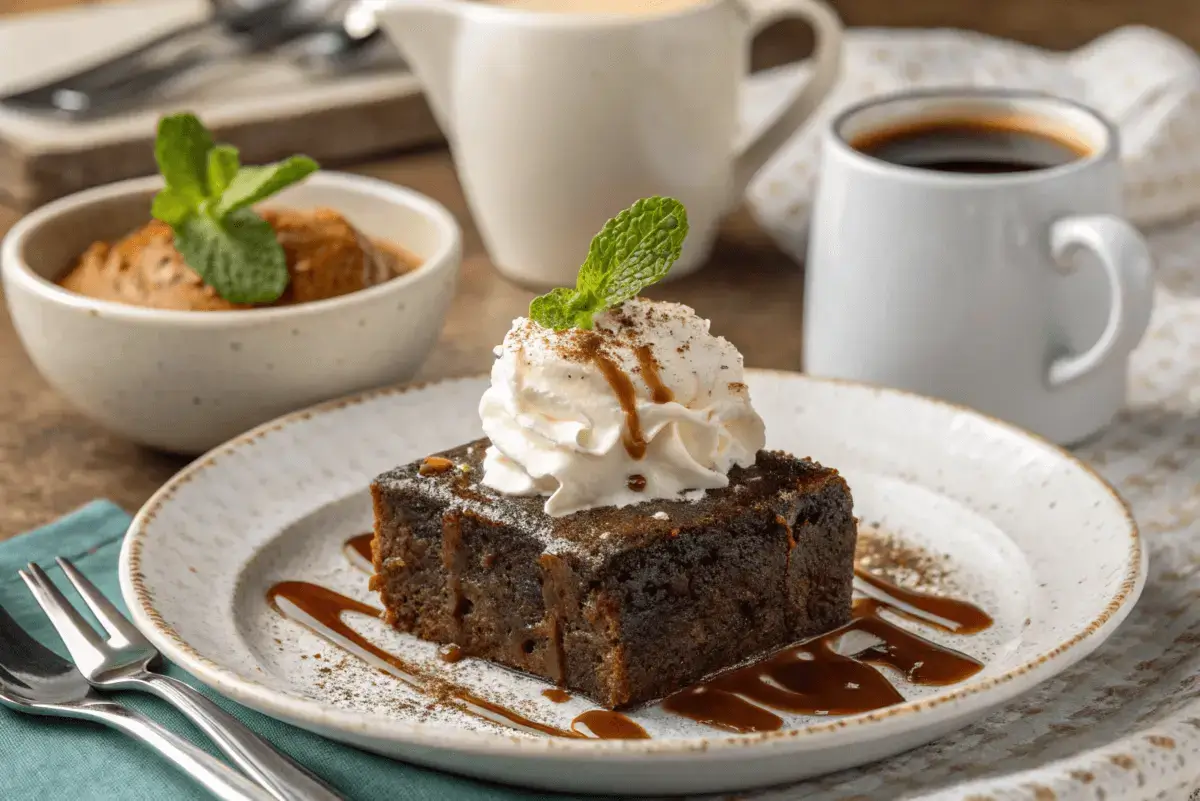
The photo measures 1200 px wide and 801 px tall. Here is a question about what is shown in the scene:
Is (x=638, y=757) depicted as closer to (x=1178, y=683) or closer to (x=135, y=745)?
(x=135, y=745)

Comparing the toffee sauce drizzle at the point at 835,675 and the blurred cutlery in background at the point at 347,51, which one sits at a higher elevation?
the blurred cutlery in background at the point at 347,51

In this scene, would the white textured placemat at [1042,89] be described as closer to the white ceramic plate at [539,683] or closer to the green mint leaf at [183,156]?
the white ceramic plate at [539,683]

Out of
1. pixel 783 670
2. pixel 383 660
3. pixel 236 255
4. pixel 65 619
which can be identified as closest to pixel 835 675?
pixel 783 670

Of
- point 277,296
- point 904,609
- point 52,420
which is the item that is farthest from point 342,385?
point 904,609

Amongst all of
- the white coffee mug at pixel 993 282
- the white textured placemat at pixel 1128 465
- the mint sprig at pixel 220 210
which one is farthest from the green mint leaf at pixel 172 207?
the white textured placemat at pixel 1128 465

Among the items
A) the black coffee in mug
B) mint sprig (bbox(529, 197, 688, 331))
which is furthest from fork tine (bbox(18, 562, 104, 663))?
the black coffee in mug

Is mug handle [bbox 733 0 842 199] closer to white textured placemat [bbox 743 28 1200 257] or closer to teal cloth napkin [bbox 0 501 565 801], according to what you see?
white textured placemat [bbox 743 28 1200 257]
